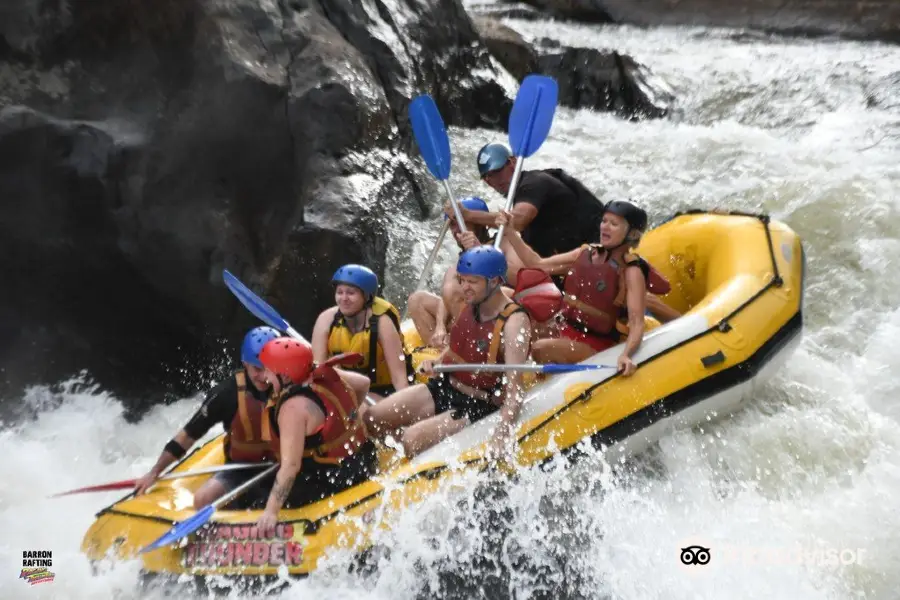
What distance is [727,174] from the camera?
7.07m

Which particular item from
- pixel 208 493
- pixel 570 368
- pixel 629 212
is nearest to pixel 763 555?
pixel 570 368

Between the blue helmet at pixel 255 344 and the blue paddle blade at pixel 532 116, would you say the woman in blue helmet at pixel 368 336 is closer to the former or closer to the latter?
the blue helmet at pixel 255 344

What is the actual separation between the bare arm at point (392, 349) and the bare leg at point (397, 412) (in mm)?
135

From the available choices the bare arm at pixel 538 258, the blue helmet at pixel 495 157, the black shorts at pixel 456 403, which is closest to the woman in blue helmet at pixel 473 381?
the black shorts at pixel 456 403

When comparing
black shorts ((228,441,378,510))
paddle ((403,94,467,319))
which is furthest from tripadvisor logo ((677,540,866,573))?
paddle ((403,94,467,319))

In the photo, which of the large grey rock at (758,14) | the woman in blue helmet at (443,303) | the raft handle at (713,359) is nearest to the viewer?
the raft handle at (713,359)

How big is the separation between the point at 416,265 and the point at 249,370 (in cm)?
253

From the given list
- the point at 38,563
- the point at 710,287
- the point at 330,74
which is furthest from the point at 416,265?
the point at 38,563

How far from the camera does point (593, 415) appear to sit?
140 inches

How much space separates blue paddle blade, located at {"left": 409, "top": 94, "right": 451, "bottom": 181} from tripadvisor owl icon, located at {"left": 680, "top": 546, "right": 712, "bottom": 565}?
2.54 m

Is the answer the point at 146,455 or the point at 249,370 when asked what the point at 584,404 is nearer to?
the point at 249,370

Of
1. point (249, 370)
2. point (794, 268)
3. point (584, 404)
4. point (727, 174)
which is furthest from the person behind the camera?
point (727, 174)

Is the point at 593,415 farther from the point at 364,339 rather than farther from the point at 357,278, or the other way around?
the point at 357,278

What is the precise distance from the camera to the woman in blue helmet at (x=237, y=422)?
3.30 meters
